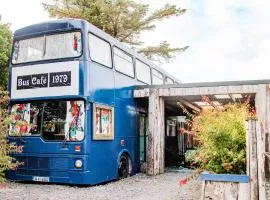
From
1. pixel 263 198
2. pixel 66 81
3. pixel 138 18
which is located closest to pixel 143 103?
pixel 66 81

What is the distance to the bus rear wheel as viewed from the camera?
13430mm

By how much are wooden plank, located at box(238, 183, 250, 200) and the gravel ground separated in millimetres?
2789

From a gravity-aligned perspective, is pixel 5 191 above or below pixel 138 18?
below

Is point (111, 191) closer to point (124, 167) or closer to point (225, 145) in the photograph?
point (124, 167)

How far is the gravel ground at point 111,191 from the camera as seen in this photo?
9.41 m

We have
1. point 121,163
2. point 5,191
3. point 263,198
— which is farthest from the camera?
point 121,163

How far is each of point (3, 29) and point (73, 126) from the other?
16947mm

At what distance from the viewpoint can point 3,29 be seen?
25.8m

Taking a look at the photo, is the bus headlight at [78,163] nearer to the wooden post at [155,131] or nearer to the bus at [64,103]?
the bus at [64,103]

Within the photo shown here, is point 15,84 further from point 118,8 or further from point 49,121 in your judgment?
point 118,8

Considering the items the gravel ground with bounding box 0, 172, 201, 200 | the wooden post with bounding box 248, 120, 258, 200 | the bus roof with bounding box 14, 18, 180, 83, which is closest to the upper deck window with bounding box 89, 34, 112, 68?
the bus roof with bounding box 14, 18, 180, 83

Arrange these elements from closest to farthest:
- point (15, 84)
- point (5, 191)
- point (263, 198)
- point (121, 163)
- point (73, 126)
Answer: point (263, 198)
point (5, 191)
point (73, 126)
point (15, 84)
point (121, 163)

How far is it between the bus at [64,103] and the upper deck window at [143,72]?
103 inches

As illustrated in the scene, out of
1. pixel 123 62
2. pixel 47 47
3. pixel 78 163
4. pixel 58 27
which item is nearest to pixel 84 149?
pixel 78 163
